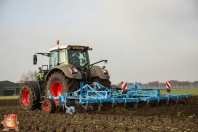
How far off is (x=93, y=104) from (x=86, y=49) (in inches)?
100.0

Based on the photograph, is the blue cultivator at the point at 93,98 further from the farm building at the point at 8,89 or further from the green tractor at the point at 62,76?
the farm building at the point at 8,89

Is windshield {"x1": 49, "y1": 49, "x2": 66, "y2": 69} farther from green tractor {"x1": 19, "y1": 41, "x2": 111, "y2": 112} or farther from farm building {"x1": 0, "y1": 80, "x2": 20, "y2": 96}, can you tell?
farm building {"x1": 0, "y1": 80, "x2": 20, "y2": 96}

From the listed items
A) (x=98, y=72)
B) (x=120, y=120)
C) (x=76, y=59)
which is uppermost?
(x=76, y=59)

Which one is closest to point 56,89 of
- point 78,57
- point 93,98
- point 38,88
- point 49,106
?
point 49,106

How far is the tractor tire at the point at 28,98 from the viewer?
10.6m

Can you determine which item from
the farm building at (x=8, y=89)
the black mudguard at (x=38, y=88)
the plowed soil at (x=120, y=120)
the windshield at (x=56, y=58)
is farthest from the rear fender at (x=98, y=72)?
the farm building at (x=8, y=89)

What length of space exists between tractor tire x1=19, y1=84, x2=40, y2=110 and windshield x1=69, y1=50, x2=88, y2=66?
84.5 inches

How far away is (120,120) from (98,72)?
3.31 m

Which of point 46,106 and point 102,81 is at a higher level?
point 102,81

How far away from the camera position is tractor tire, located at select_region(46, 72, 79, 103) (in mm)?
9159

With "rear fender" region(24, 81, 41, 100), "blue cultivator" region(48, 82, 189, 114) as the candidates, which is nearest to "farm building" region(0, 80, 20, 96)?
"rear fender" region(24, 81, 41, 100)

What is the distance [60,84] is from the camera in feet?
32.0

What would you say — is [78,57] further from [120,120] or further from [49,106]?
[120,120]

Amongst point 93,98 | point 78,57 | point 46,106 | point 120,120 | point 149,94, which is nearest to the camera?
point 120,120
